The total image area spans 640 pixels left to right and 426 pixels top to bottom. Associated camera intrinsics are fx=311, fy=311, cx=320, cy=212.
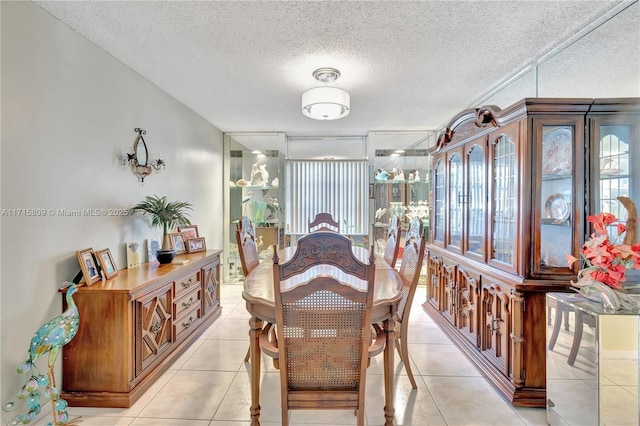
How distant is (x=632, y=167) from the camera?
197 centimetres

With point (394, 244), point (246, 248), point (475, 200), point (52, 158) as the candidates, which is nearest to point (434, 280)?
point (394, 244)

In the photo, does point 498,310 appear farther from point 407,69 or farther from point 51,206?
point 51,206

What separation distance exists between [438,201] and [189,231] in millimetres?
3028

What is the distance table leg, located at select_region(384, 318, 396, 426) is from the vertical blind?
356 cm

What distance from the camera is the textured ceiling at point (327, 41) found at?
188 centimetres

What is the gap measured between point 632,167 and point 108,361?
3.60 metres

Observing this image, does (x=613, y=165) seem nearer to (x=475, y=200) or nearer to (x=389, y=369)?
(x=475, y=200)

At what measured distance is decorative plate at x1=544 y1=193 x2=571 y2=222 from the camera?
6.74 feet

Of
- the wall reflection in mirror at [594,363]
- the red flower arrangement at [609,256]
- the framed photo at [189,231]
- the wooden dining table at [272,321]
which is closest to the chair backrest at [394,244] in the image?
the wooden dining table at [272,321]

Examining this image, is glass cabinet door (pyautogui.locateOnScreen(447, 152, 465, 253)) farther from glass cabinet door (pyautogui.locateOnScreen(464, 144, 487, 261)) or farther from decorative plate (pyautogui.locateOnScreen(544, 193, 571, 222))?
decorative plate (pyautogui.locateOnScreen(544, 193, 571, 222))

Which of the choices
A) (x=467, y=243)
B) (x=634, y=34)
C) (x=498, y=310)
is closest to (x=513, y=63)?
(x=634, y=34)

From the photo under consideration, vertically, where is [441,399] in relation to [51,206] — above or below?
below

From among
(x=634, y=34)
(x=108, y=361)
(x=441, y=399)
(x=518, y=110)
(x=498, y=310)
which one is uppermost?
(x=634, y=34)

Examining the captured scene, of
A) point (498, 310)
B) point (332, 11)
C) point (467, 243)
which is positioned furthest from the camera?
point (467, 243)
